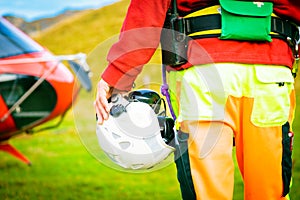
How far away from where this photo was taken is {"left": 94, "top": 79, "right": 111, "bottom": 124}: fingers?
4.83 ft

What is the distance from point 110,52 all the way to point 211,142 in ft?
1.31

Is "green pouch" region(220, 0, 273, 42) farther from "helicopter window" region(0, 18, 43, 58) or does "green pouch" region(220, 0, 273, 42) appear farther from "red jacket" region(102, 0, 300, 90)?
"helicopter window" region(0, 18, 43, 58)

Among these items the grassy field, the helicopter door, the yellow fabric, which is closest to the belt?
the yellow fabric

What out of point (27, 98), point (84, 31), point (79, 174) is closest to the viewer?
point (79, 174)

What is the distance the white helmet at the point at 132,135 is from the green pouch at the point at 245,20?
0.33 m

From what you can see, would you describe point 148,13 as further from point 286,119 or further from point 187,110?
point 286,119

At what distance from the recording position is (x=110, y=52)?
4.97 feet

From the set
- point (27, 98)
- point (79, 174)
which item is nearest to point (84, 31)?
point (27, 98)

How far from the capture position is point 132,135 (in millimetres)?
1476

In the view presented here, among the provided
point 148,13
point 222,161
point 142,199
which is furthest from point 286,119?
point 142,199

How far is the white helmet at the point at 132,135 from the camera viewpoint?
147 centimetres

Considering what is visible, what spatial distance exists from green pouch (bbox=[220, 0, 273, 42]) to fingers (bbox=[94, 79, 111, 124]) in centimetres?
38

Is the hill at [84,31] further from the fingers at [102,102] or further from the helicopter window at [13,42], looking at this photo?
the fingers at [102,102]

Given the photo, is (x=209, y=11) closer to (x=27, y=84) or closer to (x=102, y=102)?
(x=102, y=102)
